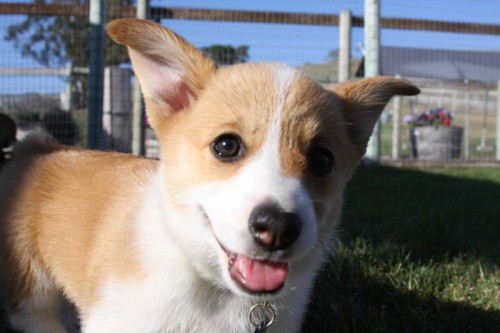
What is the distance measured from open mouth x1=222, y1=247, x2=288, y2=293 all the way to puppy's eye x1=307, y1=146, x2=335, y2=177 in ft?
1.21

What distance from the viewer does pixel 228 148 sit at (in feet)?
6.61

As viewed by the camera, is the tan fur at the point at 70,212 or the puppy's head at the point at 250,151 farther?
the tan fur at the point at 70,212

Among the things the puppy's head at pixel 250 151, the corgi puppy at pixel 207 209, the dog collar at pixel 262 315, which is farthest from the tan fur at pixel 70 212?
the dog collar at pixel 262 315

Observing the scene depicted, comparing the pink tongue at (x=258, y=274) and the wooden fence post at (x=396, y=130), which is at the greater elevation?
the wooden fence post at (x=396, y=130)

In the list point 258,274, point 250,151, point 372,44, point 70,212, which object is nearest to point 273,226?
point 258,274

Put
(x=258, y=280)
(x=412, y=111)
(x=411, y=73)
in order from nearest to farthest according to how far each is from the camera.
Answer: (x=258, y=280)
(x=411, y=73)
(x=412, y=111)

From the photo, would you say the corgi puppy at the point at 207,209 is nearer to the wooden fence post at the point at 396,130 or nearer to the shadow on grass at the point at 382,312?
the shadow on grass at the point at 382,312

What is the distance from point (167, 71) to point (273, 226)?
96cm

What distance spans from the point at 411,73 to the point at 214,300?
853 centimetres

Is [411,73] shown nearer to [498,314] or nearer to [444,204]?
[444,204]

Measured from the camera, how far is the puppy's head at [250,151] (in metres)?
1.80

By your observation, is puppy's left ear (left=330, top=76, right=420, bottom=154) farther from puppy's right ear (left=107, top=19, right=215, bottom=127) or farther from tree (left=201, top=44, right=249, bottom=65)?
tree (left=201, top=44, right=249, bottom=65)

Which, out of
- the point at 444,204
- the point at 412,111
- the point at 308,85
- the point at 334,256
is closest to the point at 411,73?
the point at 412,111

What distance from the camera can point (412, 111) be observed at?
39.5 feet
